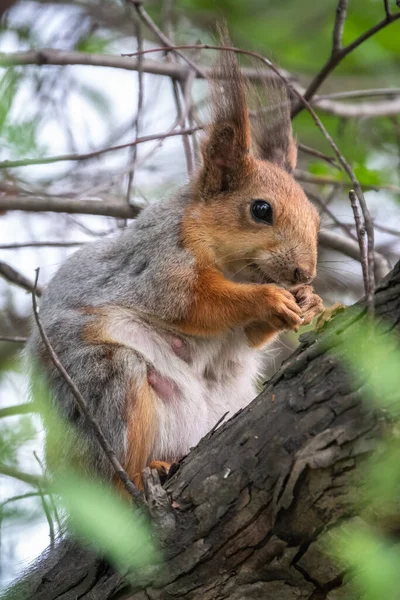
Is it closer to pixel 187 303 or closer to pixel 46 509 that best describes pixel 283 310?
pixel 187 303

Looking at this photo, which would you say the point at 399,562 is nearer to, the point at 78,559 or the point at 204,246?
the point at 78,559

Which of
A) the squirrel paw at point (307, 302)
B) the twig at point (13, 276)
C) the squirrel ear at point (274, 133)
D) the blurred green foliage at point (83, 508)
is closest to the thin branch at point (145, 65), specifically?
the squirrel ear at point (274, 133)

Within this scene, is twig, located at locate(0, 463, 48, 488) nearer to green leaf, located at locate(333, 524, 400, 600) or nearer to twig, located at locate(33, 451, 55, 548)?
twig, located at locate(33, 451, 55, 548)

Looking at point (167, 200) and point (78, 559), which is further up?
point (167, 200)

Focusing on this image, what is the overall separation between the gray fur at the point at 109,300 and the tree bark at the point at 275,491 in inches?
19.3

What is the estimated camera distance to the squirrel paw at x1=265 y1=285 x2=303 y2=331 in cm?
248

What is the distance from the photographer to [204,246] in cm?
273

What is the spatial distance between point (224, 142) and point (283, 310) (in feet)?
2.40

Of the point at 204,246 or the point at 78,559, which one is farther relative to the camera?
the point at 204,246

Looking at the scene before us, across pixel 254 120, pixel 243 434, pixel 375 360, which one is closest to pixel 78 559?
pixel 243 434

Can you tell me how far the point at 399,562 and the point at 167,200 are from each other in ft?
6.90

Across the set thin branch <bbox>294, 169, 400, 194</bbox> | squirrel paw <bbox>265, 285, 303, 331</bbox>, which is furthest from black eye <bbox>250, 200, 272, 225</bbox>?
thin branch <bbox>294, 169, 400, 194</bbox>

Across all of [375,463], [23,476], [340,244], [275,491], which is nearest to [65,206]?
[340,244]

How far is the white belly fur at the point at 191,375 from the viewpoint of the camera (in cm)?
258
